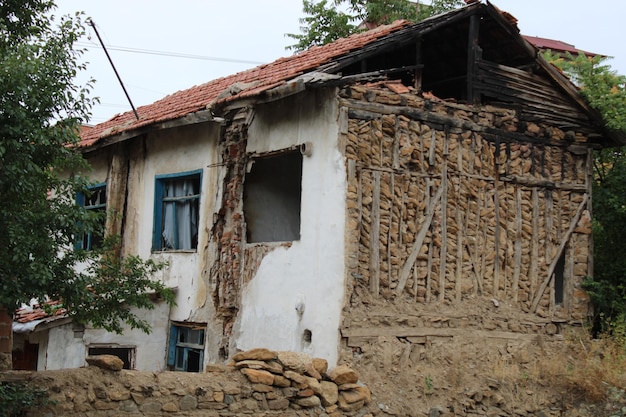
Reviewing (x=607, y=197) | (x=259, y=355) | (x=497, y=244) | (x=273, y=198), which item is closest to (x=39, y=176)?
(x=259, y=355)

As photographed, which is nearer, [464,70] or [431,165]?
[431,165]

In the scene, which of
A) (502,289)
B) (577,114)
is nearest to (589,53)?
(577,114)

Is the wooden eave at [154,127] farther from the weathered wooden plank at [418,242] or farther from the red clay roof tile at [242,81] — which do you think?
the weathered wooden plank at [418,242]

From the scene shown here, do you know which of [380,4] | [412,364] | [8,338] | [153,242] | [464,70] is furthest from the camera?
[380,4]

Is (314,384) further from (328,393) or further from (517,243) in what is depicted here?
(517,243)

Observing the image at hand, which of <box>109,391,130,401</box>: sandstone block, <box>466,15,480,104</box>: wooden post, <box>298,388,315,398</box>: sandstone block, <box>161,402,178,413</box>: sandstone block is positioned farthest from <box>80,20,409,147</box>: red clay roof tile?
<box>109,391,130,401</box>: sandstone block

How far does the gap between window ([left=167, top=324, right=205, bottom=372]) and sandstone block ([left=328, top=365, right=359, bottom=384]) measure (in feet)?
12.2

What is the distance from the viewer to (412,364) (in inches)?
452

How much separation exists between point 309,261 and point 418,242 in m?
1.60

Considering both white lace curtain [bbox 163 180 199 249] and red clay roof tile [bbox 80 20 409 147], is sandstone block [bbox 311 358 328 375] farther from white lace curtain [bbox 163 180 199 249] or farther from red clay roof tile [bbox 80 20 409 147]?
white lace curtain [bbox 163 180 199 249]

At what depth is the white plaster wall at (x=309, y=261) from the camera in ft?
36.6

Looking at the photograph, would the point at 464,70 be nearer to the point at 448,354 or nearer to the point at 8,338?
the point at 448,354

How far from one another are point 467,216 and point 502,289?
→ 1286 mm

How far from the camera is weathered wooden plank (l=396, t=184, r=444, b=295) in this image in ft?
38.3
